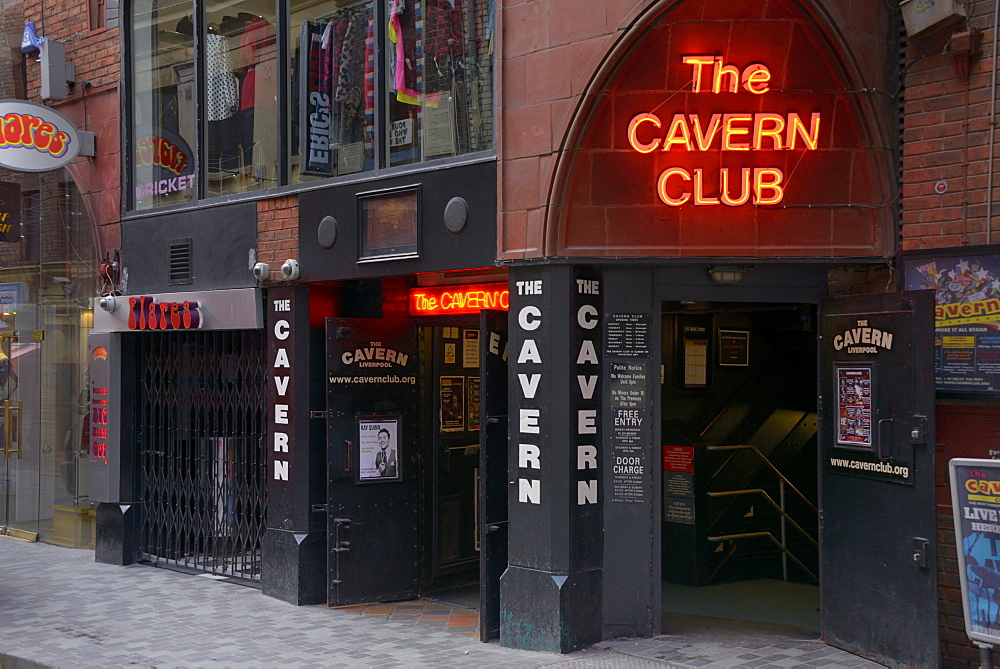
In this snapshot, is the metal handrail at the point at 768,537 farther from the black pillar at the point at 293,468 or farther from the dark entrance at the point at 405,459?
the black pillar at the point at 293,468

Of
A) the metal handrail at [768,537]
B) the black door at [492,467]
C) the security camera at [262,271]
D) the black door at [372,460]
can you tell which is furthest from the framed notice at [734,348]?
the security camera at [262,271]

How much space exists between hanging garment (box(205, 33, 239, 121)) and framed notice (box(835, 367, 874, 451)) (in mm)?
6969

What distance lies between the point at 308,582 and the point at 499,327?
11.0 ft

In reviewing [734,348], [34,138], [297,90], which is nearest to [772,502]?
[734,348]

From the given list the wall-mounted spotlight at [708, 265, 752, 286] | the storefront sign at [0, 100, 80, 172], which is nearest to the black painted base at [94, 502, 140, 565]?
the storefront sign at [0, 100, 80, 172]

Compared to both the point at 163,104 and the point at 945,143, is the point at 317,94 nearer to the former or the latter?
the point at 163,104

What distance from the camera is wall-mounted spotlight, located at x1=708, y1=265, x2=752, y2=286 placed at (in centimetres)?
793

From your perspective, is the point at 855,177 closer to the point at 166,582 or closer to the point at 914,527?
the point at 914,527

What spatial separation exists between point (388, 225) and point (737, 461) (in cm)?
440

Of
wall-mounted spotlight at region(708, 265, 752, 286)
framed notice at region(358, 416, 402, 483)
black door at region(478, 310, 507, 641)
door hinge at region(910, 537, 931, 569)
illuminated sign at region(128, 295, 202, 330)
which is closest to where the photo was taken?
door hinge at region(910, 537, 931, 569)

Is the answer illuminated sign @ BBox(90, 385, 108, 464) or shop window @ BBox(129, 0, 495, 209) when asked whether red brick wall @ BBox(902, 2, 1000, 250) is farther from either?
illuminated sign @ BBox(90, 385, 108, 464)

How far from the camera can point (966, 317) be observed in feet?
23.2

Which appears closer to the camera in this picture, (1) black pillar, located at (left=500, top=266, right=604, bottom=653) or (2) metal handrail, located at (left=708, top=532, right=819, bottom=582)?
(1) black pillar, located at (left=500, top=266, right=604, bottom=653)

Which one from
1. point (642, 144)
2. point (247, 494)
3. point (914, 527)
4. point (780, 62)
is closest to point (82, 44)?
point (247, 494)
